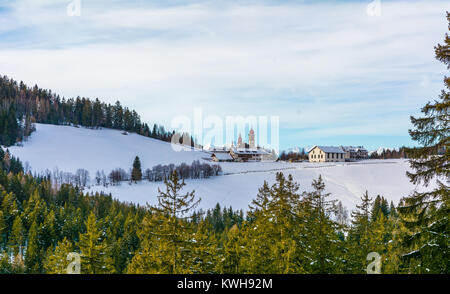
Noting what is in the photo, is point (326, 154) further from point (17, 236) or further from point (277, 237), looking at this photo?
point (277, 237)

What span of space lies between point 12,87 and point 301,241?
214 m

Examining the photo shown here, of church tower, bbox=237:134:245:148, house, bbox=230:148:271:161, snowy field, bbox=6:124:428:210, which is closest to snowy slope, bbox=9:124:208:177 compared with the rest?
snowy field, bbox=6:124:428:210

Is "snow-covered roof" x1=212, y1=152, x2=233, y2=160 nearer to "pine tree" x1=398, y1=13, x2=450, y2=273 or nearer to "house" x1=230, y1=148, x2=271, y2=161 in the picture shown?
"house" x1=230, y1=148, x2=271, y2=161

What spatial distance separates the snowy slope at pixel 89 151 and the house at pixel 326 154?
47232mm

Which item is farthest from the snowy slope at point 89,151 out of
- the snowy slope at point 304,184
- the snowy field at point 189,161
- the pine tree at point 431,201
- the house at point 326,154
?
the pine tree at point 431,201

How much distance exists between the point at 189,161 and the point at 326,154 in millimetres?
54174

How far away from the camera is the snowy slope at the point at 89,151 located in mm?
140875

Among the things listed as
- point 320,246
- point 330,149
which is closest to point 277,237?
point 320,246

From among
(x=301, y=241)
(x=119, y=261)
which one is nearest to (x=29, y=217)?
(x=119, y=261)

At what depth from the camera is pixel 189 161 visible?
502 ft
